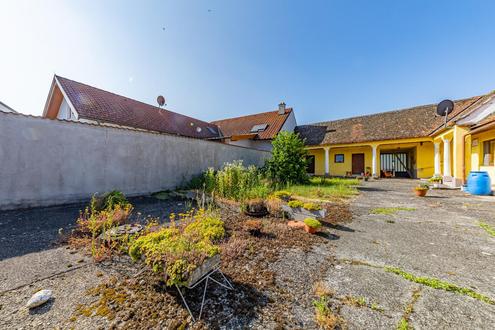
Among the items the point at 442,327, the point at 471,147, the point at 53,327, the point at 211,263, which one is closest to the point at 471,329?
the point at 442,327

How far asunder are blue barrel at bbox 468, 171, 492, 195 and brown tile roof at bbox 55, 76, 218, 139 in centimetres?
1497

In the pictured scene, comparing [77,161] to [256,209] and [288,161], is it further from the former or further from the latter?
[288,161]

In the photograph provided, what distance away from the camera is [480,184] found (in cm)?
704

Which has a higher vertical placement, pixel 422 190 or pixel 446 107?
pixel 446 107

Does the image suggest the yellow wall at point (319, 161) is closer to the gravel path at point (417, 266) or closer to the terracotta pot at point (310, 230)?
the gravel path at point (417, 266)

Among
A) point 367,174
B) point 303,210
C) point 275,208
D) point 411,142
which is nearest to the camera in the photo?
point 303,210

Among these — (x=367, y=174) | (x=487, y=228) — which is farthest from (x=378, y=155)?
(x=487, y=228)

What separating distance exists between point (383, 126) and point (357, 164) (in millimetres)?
3524

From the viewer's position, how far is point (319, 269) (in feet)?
7.37

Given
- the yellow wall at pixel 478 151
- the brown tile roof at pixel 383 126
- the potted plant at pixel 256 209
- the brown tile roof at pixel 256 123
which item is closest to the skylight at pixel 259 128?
the brown tile roof at pixel 256 123

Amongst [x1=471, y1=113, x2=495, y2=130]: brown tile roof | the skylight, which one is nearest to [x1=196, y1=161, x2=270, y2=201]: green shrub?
[x1=471, y1=113, x2=495, y2=130]: brown tile roof

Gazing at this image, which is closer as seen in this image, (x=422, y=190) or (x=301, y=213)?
(x=301, y=213)

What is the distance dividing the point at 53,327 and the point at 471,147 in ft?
47.3

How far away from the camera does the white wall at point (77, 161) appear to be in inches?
171
